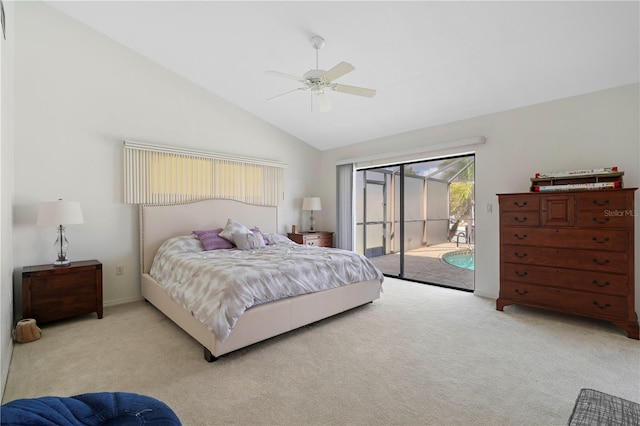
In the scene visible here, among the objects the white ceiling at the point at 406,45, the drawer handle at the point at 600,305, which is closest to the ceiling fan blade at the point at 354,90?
the white ceiling at the point at 406,45

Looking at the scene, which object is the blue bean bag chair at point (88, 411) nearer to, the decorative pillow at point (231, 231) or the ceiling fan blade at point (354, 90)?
the ceiling fan blade at point (354, 90)

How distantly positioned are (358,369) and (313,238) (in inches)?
132

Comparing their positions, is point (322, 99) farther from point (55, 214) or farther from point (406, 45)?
point (55, 214)

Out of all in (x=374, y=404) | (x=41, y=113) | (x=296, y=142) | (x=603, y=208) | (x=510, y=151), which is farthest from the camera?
(x=296, y=142)

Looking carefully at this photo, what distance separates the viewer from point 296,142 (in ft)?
19.3

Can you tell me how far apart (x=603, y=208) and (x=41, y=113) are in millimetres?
5894

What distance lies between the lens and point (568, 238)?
3111 mm

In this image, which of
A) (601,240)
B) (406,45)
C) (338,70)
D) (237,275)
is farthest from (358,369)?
(406,45)

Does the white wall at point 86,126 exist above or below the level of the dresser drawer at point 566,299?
above

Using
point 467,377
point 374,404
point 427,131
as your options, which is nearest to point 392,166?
point 427,131

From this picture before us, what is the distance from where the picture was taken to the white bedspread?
2416mm

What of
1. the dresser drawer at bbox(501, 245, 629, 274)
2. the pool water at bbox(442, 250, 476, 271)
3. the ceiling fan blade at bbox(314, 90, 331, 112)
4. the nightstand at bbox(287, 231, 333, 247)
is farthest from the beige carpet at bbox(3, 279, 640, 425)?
the nightstand at bbox(287, 231, 333, 247)

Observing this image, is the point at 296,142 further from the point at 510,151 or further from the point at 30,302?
the point at 30,302

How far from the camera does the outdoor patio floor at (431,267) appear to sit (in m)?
4.92
